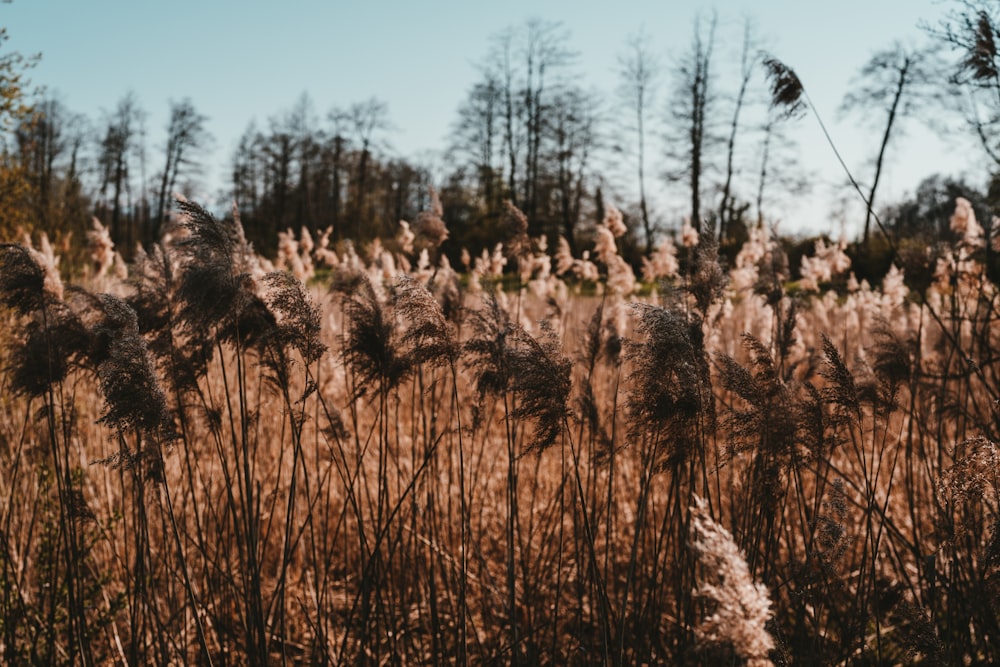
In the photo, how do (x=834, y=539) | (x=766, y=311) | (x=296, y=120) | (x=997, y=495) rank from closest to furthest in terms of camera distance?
(x=997, y=495), (x=834, y=539), (x=766, y=311), (x=296, y=120)

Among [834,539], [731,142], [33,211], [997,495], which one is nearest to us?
[997,495]

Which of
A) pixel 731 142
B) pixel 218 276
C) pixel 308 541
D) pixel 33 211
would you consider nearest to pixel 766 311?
pixel 308 541

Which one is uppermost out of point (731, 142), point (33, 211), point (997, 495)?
point (731, 142)

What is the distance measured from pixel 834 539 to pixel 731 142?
3335cm

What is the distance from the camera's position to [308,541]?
167 inches

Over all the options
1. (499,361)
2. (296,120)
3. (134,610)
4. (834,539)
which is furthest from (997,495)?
(296,120)

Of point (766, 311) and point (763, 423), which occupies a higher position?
point (766, 311)

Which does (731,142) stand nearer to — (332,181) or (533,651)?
(332,181)

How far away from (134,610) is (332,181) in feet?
144

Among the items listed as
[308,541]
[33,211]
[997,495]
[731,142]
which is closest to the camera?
[997,495]

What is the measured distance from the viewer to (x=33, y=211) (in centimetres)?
1527

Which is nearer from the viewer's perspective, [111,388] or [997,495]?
[997,495]

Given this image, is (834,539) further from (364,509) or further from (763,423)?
(364,509)

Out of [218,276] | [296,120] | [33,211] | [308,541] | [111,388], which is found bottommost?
[308,541]
